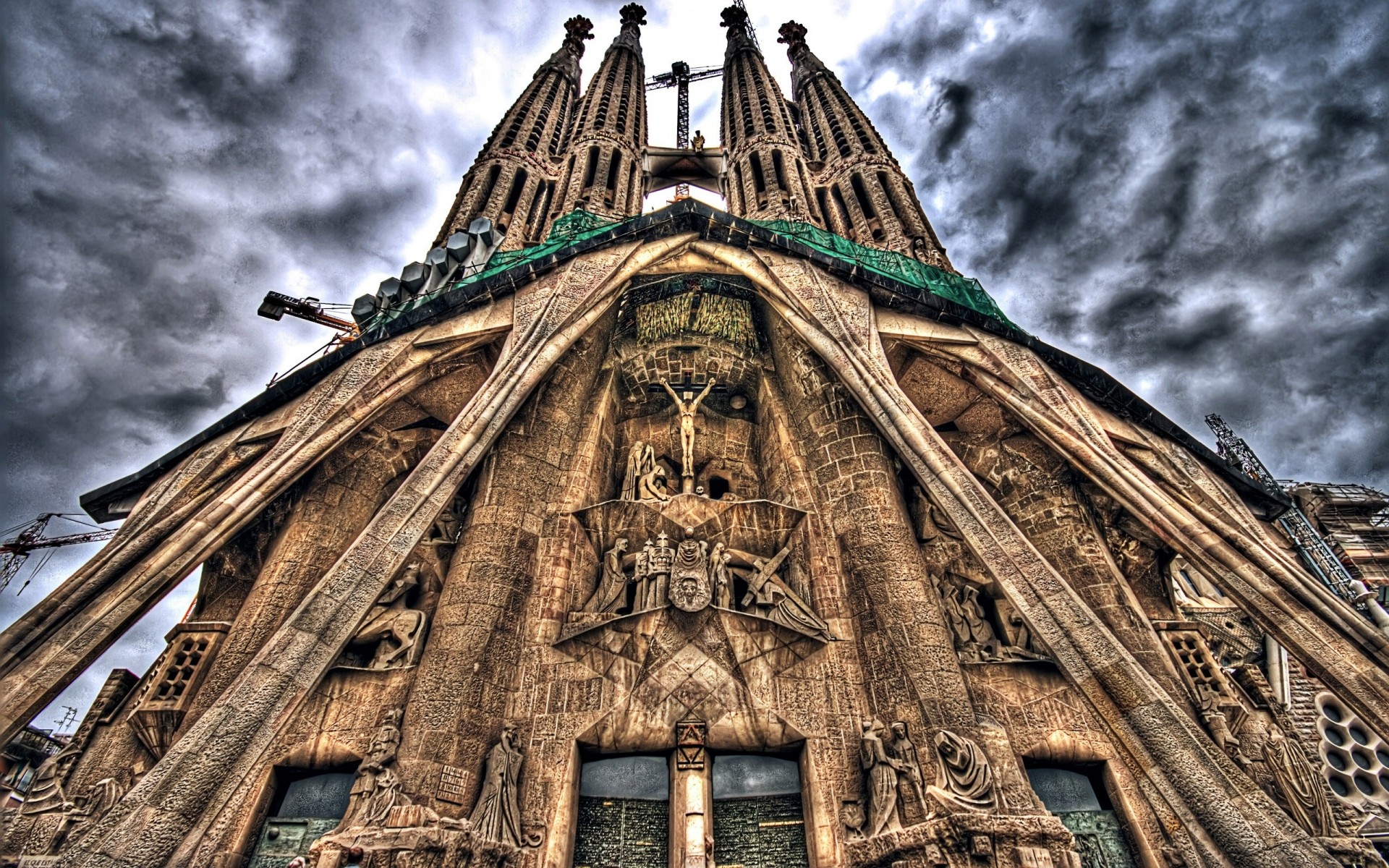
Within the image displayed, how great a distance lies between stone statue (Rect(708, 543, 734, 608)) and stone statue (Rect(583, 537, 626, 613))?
54.7 inches

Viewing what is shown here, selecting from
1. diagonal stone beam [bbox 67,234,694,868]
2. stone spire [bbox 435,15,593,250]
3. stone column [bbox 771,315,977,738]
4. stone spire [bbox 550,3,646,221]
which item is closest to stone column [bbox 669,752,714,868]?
stone column [bbox 771,315,977,738]

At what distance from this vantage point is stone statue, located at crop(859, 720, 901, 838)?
7.45 meters

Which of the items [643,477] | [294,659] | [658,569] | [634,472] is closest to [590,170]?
[634,472]

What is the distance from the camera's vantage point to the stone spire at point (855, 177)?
1931cm

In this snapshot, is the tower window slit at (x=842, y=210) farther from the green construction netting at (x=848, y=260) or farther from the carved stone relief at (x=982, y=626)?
the carved stone relief at (x=982, y=626)

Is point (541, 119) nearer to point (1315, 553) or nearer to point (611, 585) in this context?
point (611, 585)

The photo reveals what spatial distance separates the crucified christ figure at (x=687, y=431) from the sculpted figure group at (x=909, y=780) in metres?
4.72

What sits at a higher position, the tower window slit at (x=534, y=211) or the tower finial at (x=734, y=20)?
the tower finial at (x=734, y=20)

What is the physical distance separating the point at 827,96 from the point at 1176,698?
85.1ft

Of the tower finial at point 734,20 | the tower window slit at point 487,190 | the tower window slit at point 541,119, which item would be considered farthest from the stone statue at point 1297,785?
the tower finial at point 734,20

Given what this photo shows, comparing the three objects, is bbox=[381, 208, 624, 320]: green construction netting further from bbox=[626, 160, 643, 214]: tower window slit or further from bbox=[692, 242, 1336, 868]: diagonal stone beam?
bbox=[626, 160, 643, 214]: tower window slit

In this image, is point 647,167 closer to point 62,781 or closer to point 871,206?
point 871,206

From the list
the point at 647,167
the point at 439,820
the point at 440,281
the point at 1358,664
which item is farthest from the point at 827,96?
the point at 439,820

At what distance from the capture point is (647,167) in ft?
102
